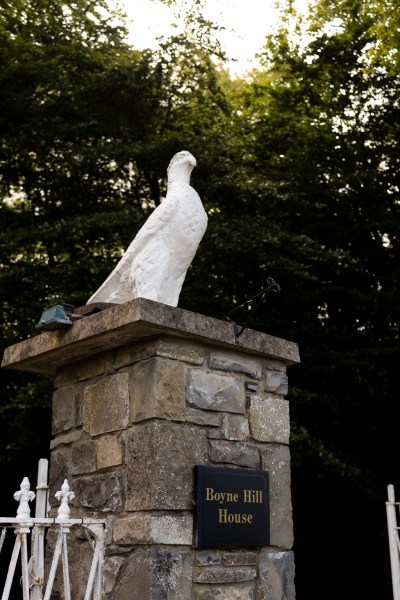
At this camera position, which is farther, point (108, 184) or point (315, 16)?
point (315, 16)

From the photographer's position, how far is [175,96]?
9492 millimetres

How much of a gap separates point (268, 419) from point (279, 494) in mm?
340

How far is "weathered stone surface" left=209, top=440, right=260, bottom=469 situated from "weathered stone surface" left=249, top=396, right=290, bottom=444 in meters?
0.08

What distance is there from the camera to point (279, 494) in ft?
10.4

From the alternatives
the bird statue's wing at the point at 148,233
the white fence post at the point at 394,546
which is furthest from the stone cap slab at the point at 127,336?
the white fence post at the point at 394,546

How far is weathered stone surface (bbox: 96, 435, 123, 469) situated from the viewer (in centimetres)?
292

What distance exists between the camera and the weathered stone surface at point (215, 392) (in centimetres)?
296

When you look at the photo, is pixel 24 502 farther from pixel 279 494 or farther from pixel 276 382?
pixel 276 382

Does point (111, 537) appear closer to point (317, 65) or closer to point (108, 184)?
point (108, 184)

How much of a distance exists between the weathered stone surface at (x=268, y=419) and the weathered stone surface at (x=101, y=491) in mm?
662

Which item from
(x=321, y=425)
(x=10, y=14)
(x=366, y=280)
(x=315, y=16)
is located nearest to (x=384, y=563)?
(x=321, y=425)

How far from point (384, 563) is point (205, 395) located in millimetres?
6296

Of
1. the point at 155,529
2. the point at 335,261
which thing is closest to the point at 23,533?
the point at 155,529

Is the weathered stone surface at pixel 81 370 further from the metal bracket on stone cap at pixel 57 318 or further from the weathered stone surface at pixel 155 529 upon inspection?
the weathered stone surface at pixel 155 529
